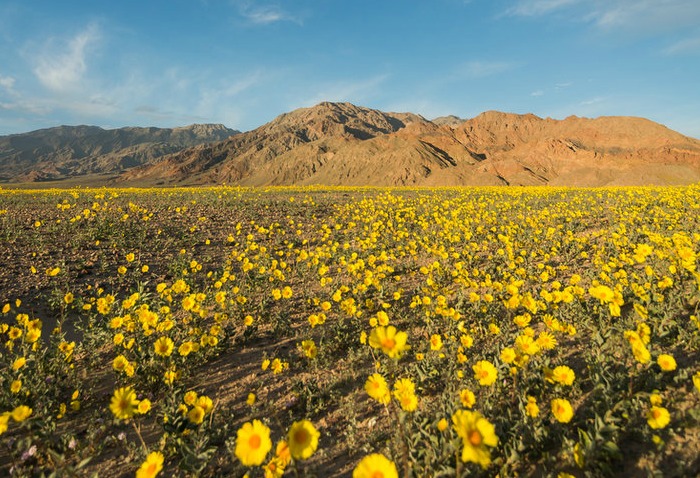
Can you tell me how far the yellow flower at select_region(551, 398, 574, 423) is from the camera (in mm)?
2750

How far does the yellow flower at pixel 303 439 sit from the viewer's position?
1.89 m

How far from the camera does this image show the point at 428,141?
96.5 metres

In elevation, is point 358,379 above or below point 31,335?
below

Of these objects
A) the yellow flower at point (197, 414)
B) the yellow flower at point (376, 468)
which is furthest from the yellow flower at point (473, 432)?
the yellow flower at point (197, 414)

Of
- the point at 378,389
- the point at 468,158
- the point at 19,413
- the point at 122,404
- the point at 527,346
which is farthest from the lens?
the point at 468,158

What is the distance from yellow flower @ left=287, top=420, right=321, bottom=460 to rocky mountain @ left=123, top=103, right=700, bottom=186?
61.0 meters

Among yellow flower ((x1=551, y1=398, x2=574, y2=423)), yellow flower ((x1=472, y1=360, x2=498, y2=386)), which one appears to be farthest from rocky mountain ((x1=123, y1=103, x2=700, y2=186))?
yellow flower ((x1=472, y1=360, x2=498, y2=386))

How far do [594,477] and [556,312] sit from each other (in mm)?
3091

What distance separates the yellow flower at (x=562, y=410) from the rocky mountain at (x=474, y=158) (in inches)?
2324

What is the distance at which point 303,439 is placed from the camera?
1.99 meters

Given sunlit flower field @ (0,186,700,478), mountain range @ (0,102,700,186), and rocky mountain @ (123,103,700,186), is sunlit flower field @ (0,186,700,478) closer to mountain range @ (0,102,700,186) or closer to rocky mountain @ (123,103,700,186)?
mountain range @ (0,102,700,186)

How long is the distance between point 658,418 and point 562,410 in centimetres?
67

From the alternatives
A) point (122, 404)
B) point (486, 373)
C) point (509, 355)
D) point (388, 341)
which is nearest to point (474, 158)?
point (509, 355)

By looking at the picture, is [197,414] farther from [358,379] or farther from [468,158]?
[468,158]
